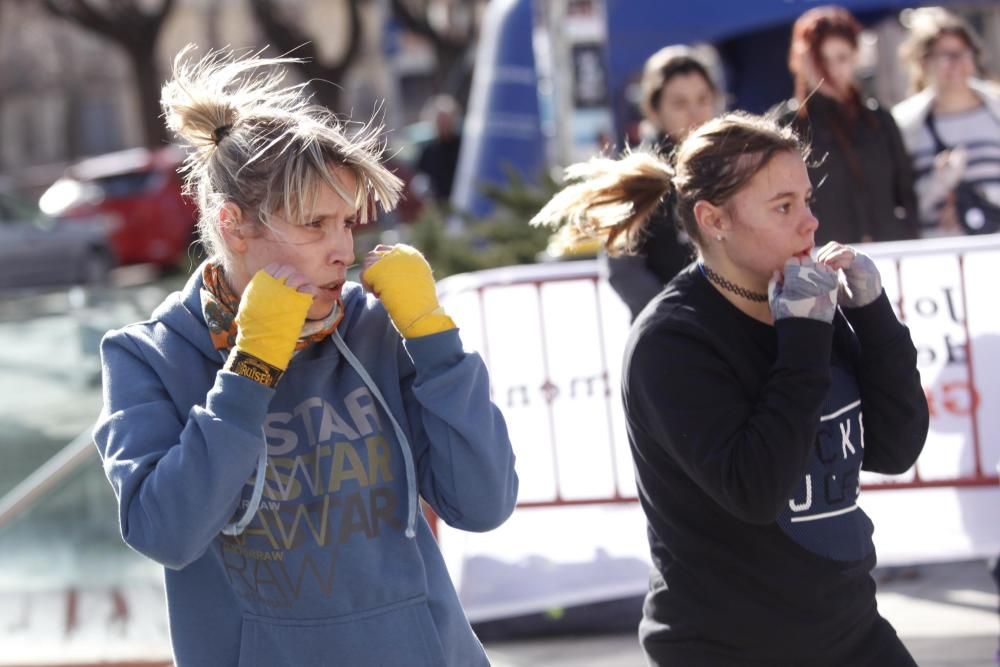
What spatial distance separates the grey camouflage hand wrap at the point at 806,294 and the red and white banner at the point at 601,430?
2.38 m

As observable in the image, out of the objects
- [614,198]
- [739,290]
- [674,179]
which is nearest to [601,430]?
[614,198]

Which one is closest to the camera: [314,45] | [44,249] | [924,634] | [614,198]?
[614,198]

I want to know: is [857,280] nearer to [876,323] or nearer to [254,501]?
[876,323]

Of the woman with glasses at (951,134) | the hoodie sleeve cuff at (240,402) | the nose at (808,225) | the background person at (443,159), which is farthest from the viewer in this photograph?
the background person at (443,159)

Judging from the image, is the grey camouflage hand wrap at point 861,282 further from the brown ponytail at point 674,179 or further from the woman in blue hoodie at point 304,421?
the woman in blue hoodie at point 304,421

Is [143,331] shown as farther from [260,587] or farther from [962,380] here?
[962,380]

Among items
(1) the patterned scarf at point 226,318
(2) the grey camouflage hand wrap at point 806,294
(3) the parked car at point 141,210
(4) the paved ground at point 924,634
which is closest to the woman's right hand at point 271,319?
(1) the patterned scarf at point 226,318

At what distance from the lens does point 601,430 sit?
5.02m

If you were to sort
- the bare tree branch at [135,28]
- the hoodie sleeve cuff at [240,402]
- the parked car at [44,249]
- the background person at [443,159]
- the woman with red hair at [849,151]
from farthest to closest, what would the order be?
the bare tree branch at [135,28] < the parked car at [44,249] < the background person at [443,159] < the woman with red hair at [849,151] < the hoodie sleeve cuff at [240,402]

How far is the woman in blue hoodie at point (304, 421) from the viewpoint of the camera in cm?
222

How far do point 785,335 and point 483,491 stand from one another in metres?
0.58

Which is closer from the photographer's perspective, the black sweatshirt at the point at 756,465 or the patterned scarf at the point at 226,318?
the patterned scarf at the point at 226,318

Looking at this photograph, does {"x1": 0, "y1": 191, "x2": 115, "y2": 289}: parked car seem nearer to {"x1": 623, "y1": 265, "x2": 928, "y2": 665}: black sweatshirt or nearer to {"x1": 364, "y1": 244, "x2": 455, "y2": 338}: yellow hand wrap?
{"x1": 623, "y1": 265, "x2": 928, "y2": 665}: black sweatshirt

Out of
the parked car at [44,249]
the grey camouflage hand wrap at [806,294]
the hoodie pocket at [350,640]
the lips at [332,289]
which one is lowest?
the hoodie pocket at [350,640]
